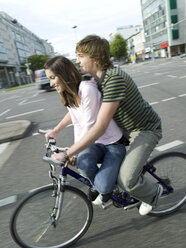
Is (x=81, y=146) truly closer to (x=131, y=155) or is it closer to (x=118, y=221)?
(x=131, y=155)

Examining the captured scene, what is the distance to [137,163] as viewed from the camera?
78.5 inches

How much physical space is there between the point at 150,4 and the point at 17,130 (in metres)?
76.1

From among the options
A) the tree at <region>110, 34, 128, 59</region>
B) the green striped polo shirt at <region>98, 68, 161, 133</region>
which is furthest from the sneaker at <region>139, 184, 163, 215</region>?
the tree at <region>110, 34, 128, 59</region>

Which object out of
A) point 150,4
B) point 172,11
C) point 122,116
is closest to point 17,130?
point 122,116

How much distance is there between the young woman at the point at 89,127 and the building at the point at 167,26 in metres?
57.1

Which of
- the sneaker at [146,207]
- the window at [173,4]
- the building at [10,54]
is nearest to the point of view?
the sneaker at [146,207]

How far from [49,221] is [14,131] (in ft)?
15.9

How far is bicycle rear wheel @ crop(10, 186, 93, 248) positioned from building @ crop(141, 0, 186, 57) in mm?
57152

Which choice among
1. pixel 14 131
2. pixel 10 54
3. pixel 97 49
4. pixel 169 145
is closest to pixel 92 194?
pixel 97 49

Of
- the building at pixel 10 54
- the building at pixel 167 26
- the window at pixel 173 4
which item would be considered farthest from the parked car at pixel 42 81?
the window at pixel 173 4

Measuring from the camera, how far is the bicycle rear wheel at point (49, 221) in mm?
2086

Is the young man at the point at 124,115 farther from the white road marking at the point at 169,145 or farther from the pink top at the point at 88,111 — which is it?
the white road marking at the point at 169,145

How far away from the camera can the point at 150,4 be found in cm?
7112

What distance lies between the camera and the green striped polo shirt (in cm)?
175
